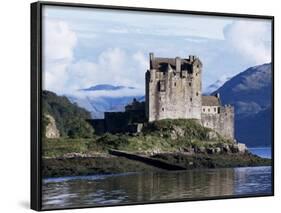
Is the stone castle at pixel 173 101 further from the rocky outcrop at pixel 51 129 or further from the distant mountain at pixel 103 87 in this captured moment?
the rocky outcrop at pixel 51 129

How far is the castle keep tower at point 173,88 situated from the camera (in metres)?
9.52

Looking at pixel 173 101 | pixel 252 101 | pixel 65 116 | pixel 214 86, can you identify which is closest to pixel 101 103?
pixel 65 116

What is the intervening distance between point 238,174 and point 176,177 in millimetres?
735

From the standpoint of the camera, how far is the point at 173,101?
9.62 meters

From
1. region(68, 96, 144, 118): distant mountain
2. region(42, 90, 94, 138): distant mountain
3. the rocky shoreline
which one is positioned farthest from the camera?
region(68, 96, 144, 118): distant mountain

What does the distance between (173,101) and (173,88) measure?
129 millimetres

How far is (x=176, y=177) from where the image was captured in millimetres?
9617

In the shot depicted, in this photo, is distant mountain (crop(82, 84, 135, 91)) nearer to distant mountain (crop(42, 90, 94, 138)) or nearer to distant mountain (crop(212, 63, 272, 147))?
distant mountain (crop(42, 90, 94, 138))

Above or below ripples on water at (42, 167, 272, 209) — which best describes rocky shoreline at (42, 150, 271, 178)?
above

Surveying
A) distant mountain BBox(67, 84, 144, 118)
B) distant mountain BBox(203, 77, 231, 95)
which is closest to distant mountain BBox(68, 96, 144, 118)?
distant mountain BBox(67, 84, 144, 118)

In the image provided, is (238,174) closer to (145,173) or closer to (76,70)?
(145,173)

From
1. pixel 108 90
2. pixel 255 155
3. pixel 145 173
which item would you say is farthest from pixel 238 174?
pixel 108 90

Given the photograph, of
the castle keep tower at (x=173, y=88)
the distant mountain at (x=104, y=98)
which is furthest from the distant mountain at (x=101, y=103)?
the castle keep tower at (x=173, y=88)

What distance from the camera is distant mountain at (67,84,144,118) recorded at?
30.0 ft
